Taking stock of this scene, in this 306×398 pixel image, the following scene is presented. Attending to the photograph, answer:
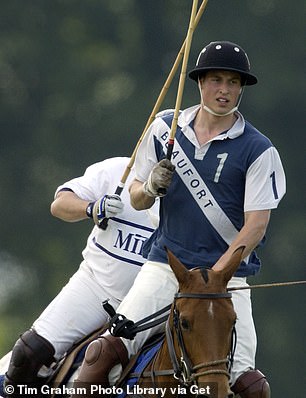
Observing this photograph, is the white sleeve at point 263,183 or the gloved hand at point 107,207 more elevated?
the white sleeve at point 263,183

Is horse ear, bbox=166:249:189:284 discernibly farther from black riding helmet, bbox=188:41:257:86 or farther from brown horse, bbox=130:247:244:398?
black riding helmet, bbox=188:41:257:86

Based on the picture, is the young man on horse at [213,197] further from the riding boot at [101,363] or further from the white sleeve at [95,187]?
the white sleeve at [95,187]

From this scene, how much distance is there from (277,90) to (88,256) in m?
13.6

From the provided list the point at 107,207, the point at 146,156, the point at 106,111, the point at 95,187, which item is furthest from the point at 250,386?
the point at 106,111

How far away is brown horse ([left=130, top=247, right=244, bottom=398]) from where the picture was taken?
316 inches

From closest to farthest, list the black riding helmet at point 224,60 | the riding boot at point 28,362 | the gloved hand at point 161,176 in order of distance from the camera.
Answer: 1. the gloved hand at point 161,176
2. the black riding helmet at point 224,60
3. the riding boot at point 28,362

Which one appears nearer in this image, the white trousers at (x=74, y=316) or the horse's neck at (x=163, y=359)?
the horse's neck at (x=163, y=359)

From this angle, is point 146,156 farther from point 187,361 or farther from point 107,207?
point 187,361

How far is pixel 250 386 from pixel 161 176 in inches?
43.2

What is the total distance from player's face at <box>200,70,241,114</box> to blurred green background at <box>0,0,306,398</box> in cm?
1162

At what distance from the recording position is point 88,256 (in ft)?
33.3

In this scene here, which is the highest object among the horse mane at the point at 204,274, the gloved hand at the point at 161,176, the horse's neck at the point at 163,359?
the gloved hand at the point at 161,176

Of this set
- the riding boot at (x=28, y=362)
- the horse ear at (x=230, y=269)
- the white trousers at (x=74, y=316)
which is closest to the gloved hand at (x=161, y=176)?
the horse ear at (x=230, y=269)

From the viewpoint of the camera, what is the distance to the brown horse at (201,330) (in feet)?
26.4
